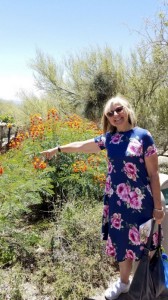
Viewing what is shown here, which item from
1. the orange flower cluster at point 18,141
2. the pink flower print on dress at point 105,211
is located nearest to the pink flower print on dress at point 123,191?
the pink flower print on dress at point 105,211

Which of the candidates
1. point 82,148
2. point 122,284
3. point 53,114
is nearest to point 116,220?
point 122,284

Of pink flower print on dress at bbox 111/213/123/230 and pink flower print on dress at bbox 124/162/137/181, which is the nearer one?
pink flower print on dress at bbox 124/162/137/181

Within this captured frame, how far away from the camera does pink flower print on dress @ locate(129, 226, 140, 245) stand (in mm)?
2666

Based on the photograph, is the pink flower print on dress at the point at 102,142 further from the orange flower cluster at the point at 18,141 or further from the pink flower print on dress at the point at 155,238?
the orange flower cluster at the point at 18,141

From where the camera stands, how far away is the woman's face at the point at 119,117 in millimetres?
2656

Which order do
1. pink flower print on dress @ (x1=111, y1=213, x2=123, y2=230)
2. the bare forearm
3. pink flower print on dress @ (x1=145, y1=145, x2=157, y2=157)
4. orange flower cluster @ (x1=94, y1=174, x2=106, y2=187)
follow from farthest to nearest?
orange flower cluster @ (x1=94, y1=174, x2=106, y2=187) → the bare forearm → pink flower print on dress @ (x1=111, y1=213, x2=123, y2=230) → pink flower print on dress @ (x1=145, y1=145, x2=157, y2=157)

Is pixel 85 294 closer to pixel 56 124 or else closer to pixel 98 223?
pixel 98 223

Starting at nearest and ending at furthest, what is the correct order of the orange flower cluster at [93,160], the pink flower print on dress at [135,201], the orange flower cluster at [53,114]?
the pink flower print on dress at [135,201] → the orange flower cluster at [93,160] → the orange flower cluster at [53,114]

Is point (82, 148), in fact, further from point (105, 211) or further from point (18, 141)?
point (18, 141)

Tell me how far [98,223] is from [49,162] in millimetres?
1679

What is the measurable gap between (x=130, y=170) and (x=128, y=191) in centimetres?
18

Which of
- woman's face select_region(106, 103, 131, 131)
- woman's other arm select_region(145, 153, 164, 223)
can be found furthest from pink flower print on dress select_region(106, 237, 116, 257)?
woman's face select_region(106, 103, 131, 131)

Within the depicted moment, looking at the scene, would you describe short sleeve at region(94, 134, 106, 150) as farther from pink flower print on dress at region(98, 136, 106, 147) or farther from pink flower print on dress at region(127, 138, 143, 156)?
pink flower print on dress at region(127, 138, 143, 156)

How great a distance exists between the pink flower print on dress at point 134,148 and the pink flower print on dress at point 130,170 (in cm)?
9
